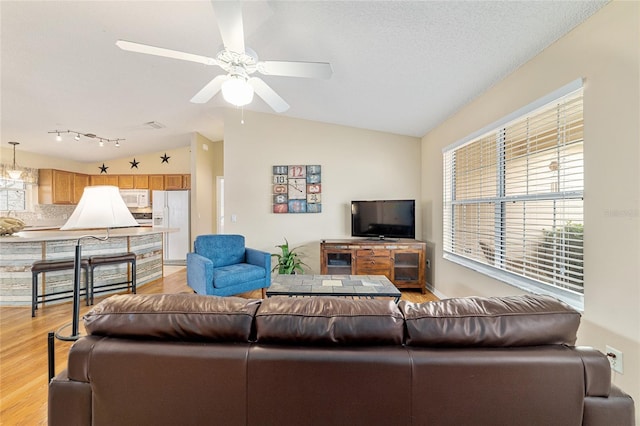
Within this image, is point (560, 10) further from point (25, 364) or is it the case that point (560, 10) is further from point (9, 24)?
point (25, 364)

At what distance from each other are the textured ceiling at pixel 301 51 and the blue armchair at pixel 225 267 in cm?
209

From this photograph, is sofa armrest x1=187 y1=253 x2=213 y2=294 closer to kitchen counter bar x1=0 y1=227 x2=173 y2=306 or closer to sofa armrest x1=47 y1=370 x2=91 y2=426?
kitchen counter bar x1=0 y1=227 x2=173 y2=306

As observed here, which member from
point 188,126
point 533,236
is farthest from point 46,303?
point 533,236

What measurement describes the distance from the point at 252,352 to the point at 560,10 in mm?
2439

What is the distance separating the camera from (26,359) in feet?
6.85

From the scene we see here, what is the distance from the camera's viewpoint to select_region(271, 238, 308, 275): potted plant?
13.4 ft

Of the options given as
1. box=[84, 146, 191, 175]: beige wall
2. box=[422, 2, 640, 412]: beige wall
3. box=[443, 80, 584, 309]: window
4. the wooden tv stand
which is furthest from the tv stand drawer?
box=[84, 146, 191, 175]: beige wall

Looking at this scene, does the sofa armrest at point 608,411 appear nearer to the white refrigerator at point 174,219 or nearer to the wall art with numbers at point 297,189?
the wall art with numbers at point 297,189

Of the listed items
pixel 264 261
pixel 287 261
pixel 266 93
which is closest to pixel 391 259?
pixel 287 261

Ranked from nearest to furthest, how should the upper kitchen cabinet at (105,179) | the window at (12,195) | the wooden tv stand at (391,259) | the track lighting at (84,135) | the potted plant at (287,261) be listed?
the wooden tv stand at (391,259), the potted plant at (287,261), the track lighting at (84,135), the window at (12,195), the upper kitchen cabinet at (105,179)

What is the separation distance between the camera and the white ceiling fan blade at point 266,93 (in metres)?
2.13

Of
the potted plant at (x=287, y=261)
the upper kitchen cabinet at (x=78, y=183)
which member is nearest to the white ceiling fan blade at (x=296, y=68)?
the potted plant at (x=287, y=261)

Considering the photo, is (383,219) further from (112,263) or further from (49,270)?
(49,270)

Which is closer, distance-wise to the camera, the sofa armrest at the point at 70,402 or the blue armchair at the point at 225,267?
the sofa armrest at the point at 70,402
